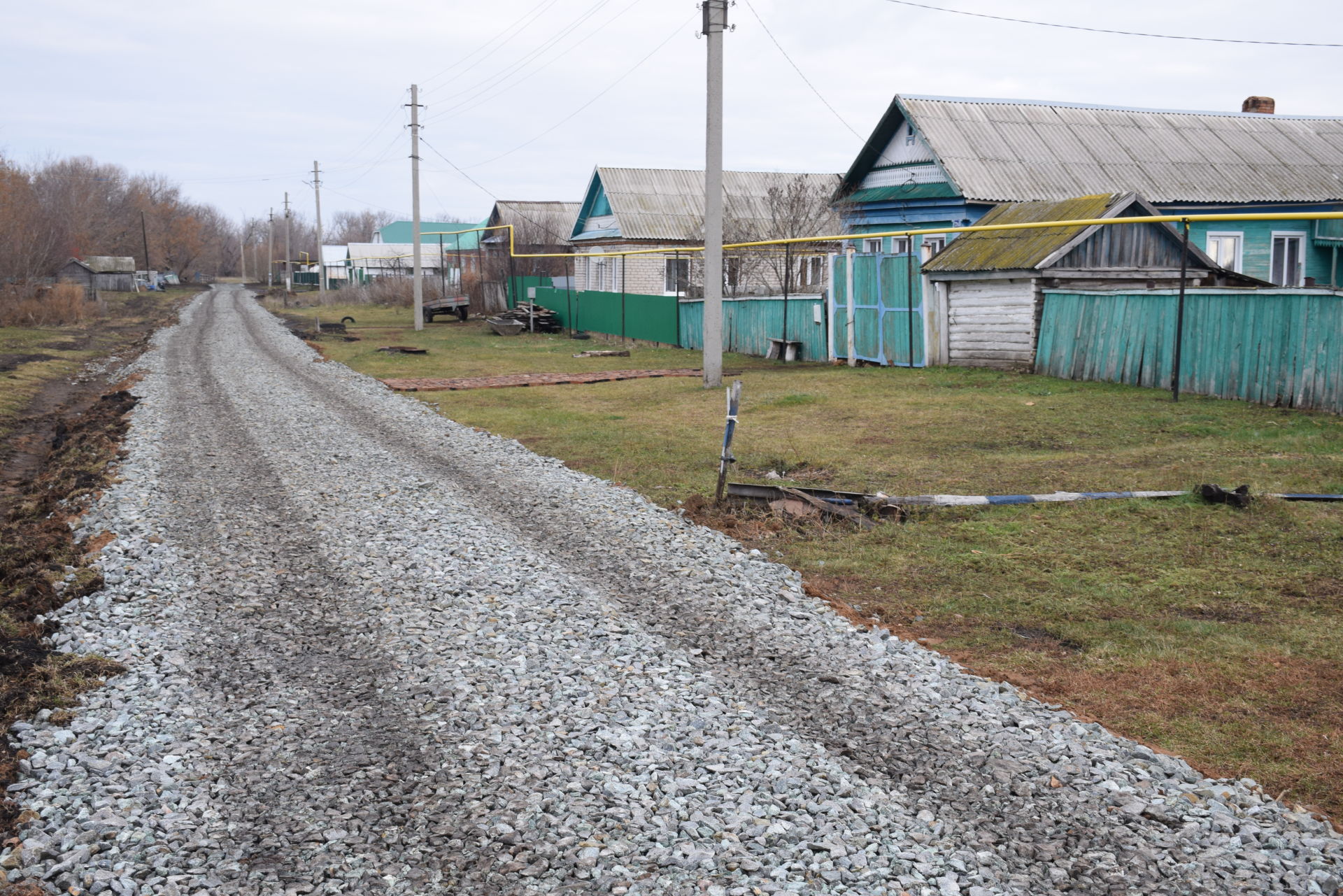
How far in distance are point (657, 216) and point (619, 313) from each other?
32.4 feet

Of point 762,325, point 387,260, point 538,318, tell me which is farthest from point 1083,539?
point 387,260

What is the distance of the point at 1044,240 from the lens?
17.3m

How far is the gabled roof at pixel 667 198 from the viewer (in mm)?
38625

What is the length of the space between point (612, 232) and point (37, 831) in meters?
36.4

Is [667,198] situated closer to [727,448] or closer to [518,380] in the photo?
[518,380]

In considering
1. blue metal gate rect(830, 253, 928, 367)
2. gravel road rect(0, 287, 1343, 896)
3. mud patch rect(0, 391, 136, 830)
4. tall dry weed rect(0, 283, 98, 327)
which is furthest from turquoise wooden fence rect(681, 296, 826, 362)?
tall dry weed rect(0, 283, 98, 327)

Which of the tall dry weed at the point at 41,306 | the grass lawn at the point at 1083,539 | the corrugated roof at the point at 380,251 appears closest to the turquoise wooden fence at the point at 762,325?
the grass lawn at the point at 1083,539

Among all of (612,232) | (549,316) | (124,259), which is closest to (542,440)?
(549,316)

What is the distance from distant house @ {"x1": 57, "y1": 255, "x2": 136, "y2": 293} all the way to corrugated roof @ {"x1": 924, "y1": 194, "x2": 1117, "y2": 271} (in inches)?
2030

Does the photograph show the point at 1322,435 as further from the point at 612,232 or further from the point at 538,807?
the point at 612,232

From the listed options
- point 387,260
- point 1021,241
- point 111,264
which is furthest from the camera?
point 111,264

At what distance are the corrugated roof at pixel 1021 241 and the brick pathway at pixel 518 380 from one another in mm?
5187

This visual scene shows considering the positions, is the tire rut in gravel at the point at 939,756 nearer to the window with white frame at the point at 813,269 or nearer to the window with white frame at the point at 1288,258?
the window with white frame at the point at 1288,258

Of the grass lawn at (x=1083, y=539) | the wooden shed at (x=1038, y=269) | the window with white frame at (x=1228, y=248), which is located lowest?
the grass lawn at (x=1083, y=539)
